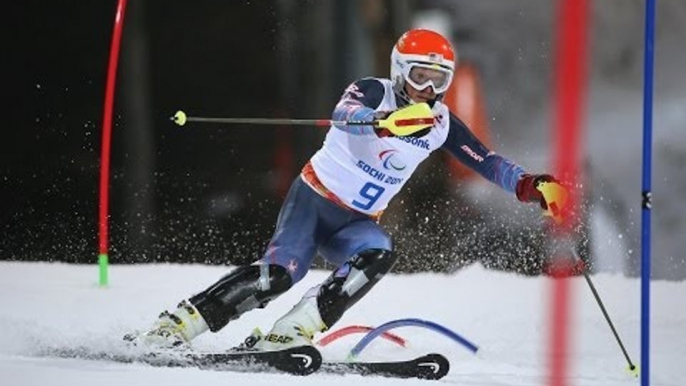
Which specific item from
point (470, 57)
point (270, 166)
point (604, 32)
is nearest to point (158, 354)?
point (270, 166)

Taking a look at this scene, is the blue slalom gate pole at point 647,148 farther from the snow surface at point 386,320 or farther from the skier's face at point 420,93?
the skier's face at point 420,93

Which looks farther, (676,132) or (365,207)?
(676,132)

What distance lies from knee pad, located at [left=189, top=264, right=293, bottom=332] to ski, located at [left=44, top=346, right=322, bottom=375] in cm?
17

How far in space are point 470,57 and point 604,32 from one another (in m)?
0.52

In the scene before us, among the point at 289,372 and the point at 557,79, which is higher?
the point at 557,79

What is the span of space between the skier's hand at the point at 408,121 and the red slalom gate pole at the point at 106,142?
5.91 feet

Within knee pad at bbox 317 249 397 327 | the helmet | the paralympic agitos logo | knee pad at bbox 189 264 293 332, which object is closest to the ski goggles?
the helmet

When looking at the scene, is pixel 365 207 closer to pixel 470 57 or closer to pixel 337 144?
pixel 337 144

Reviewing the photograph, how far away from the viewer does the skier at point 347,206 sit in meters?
3.32

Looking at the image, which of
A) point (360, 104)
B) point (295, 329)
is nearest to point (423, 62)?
point (360, 104)

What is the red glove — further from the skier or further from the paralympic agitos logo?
the paralympic agitos logo

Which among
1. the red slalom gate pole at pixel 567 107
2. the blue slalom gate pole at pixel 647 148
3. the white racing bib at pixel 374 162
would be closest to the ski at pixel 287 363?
the white racing bib at pixel 374 162

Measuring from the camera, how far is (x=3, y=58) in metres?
4.88

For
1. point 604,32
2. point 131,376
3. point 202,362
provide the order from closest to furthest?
point 131,376
point 202,362
point 604,32
